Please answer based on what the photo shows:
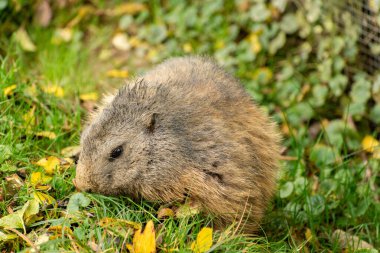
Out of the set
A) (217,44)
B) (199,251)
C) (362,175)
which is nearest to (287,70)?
(217,44)

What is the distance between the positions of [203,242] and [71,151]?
→ 1612mm

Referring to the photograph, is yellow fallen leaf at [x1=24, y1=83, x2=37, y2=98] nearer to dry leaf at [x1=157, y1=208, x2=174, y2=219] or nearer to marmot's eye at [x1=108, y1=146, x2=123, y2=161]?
marmot's eye at [x1=108, y1=146, x2=123, y2=161]

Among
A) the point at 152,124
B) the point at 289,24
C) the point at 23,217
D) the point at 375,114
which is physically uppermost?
the point at 289,24

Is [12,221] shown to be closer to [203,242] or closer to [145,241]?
[145,241]

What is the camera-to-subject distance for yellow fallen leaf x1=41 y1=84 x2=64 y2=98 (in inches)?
226

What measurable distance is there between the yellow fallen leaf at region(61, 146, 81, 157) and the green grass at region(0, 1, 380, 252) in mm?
113

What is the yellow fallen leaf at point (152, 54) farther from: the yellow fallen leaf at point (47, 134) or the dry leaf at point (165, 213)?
the dry leaf at point (165, 213)

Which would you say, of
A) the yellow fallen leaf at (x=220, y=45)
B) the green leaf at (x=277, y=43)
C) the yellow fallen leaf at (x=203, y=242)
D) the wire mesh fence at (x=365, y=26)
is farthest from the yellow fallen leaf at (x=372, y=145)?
the yellow fallen leaf at (x=203, y=242)

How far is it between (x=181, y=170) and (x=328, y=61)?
3.12 metres

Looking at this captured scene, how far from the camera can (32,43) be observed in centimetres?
732

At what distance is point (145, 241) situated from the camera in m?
3.74

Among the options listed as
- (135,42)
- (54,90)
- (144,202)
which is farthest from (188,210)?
(135,42)

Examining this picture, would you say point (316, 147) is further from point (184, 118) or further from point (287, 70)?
point (184, 118)

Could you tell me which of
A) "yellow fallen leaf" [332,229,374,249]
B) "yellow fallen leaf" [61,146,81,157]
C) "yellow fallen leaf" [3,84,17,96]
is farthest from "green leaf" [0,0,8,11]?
"yellow fallen leaf" [332,229,374,249]
